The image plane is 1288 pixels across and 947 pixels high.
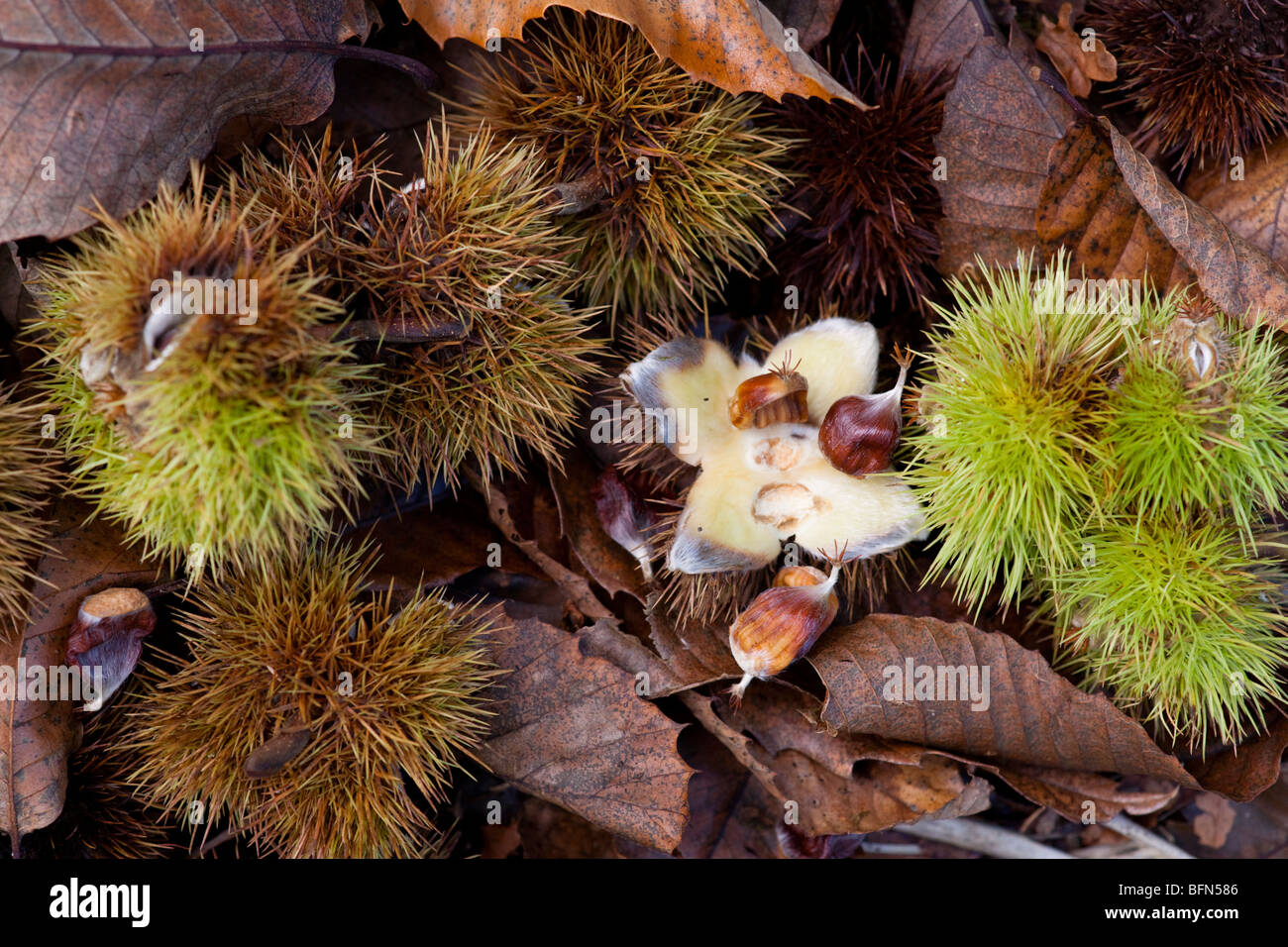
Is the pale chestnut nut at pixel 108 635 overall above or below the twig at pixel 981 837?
above

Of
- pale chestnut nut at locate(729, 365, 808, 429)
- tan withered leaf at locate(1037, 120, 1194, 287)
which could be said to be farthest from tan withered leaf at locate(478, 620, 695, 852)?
tan withered leaf at locate(1037, 120, 1194, 287)

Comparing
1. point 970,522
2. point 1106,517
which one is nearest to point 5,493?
point 970,522

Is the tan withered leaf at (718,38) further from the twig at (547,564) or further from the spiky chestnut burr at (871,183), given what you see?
the twig at (547,564)

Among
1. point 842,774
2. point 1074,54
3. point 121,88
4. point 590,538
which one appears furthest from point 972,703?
point 121,88

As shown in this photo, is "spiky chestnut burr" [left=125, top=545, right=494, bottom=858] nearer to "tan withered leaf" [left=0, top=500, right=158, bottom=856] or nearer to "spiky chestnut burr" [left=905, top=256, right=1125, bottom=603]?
"tan withered leaf" [left=0, top=500, right=158, bottom=856]

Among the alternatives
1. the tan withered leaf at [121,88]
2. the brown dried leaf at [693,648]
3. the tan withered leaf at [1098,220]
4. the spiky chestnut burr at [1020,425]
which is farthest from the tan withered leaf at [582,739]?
the tan withered leaf at [1098,220]
